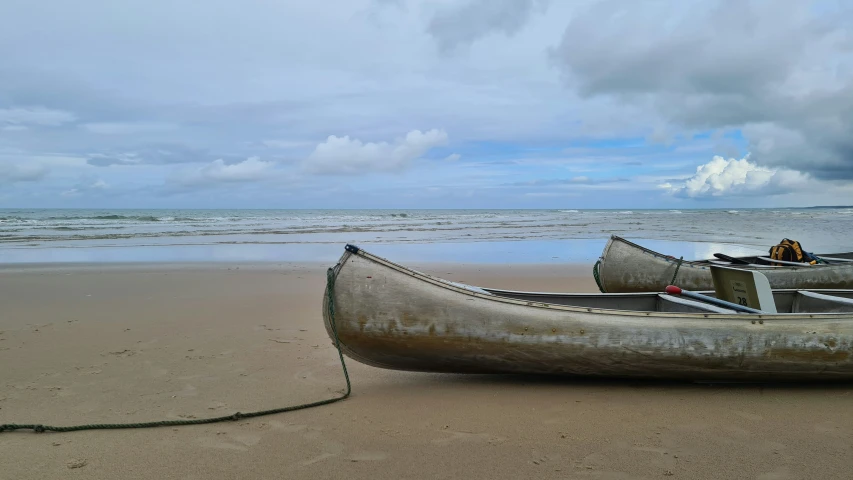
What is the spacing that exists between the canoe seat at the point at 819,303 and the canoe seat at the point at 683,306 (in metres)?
1.38

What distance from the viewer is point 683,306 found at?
555cm

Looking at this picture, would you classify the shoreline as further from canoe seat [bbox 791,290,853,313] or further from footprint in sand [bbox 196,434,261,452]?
footprint in sand [bbox 196,434,261,452]

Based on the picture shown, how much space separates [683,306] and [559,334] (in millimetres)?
1826

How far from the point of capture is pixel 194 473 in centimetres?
Result: 330

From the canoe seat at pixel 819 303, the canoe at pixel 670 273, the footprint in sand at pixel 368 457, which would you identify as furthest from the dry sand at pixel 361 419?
the canoe at pixel 670 273

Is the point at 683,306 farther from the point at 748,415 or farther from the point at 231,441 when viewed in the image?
the point at 231,441

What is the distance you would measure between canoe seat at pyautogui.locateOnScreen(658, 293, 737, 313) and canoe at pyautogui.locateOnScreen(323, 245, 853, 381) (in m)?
0.54

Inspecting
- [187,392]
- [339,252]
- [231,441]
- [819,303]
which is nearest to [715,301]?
[819,303]

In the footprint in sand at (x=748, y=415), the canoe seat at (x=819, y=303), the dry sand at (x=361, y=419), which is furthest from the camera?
the canoe seat at (x=819, y=303)

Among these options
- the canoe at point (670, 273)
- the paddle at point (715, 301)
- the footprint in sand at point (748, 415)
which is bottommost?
the footprint in sand at point (748, 415)

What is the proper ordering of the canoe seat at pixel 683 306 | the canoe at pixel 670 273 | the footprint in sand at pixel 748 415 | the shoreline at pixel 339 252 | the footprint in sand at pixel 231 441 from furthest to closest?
the shoreline at pixel 339 252, the canoe at pixel 670 273, the canoe seat at pixel 683 306, the footprint in sand at pixel 748 415, the footprint in sand at pixel 231 441

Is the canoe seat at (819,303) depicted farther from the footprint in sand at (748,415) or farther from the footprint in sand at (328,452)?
the footprint in sand at (328,452)

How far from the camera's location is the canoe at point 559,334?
439cm

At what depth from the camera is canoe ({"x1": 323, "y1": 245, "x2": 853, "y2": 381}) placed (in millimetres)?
4391
